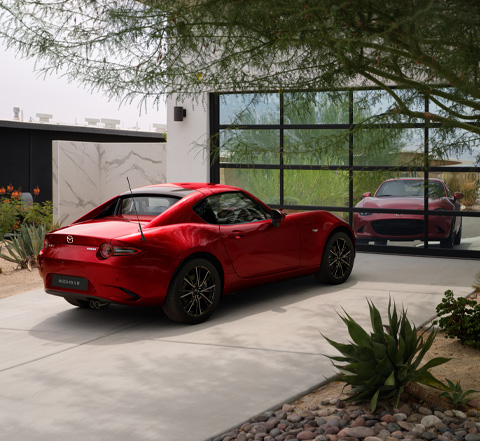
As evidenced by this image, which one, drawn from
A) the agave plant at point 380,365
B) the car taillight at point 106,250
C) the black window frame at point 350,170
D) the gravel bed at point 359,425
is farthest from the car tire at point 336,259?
the gravel bed at point 359,425

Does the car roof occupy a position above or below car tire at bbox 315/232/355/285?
above

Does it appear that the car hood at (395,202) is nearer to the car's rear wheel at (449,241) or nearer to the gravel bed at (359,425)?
the car's rear wheel at (449,241)

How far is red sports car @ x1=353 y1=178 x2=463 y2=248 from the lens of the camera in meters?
12.0

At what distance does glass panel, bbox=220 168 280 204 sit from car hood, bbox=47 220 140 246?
21.2ft

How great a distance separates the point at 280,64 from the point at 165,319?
2864 millimetres

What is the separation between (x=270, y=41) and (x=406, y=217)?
7.61 meters

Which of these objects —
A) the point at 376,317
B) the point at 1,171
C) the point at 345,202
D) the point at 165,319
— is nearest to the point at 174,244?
the point at 165,319

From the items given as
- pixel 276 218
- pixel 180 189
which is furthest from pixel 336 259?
pixel 180 189

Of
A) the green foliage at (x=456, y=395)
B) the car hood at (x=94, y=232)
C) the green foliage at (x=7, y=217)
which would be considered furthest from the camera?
the green foliage at (x=7, y=217)

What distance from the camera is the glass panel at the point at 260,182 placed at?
532 inches

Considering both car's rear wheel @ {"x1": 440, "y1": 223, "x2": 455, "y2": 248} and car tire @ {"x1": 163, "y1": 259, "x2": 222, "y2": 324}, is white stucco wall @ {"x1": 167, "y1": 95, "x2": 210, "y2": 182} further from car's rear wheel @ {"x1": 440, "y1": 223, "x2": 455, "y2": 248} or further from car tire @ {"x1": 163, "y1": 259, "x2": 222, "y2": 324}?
car tire @ {"x1": 163, "y1": 259, "x2": 222, "y2": 324}

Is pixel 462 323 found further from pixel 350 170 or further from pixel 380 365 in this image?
pixel 350 170

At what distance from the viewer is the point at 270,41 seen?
534 centimetres

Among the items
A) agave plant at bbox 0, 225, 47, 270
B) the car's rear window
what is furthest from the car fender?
agave plant at bbox 0, 225, 47, 270
